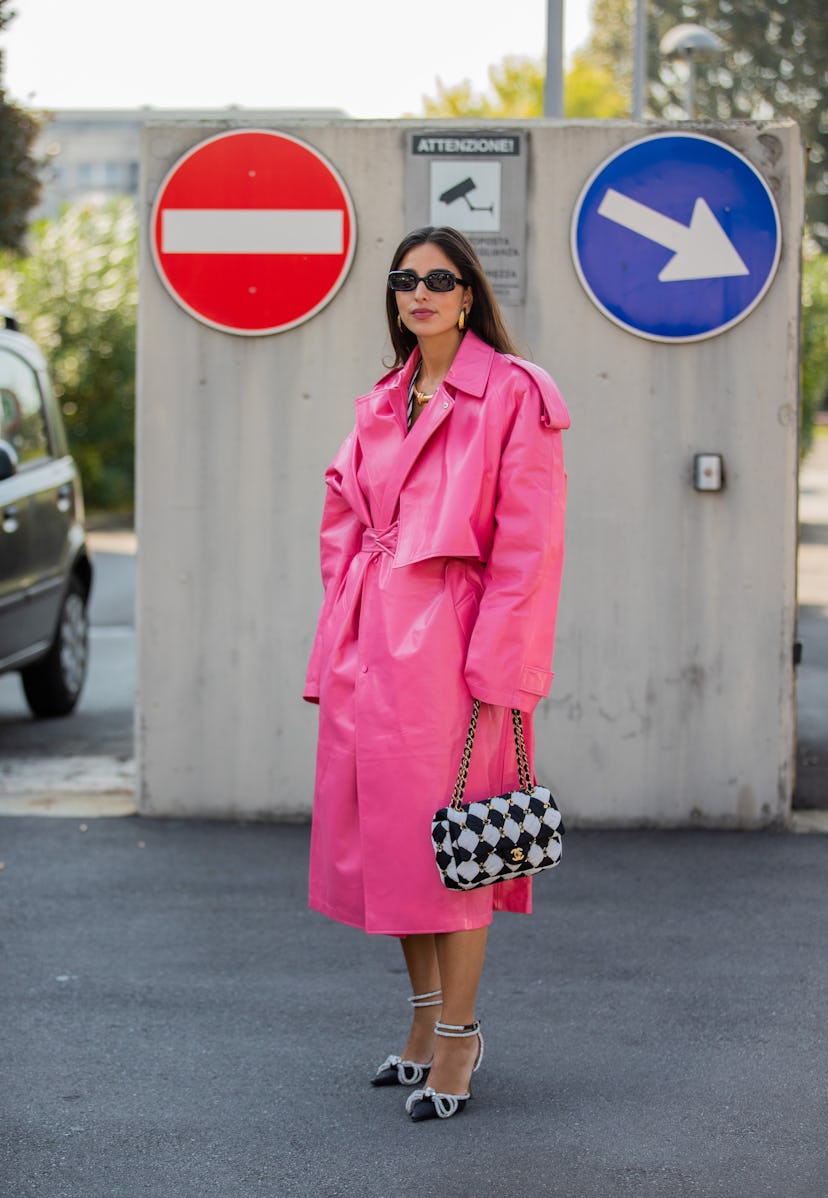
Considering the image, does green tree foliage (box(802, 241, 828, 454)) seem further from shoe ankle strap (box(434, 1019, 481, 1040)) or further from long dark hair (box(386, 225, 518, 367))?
shoe ankle strap (box(434, 1019, 481, 1040))

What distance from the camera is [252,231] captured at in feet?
20.0

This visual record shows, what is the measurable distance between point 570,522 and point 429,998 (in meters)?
2.60

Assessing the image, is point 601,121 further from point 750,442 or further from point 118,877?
point 118,877

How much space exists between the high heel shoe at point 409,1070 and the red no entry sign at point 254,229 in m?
2.99

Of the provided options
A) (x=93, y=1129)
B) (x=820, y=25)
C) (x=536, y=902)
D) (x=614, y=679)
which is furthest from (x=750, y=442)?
(x=820, y=25)

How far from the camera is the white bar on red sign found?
6.09m

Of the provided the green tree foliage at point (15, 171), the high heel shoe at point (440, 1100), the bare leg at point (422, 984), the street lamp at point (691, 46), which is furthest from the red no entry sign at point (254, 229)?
the street lamp at point (691, 46)

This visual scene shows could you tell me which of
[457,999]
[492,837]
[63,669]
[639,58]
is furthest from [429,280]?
[639,58]

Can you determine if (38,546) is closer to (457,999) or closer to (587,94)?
(457,999)

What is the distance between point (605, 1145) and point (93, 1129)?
113cm

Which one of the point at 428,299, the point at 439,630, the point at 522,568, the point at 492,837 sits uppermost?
the point at 428,299

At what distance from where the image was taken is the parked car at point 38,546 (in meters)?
8.06

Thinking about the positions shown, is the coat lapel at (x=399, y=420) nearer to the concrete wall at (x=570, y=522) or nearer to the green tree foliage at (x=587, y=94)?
the concrete wall at (x=570, y=522)

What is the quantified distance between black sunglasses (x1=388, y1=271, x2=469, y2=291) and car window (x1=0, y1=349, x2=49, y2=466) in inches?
192
